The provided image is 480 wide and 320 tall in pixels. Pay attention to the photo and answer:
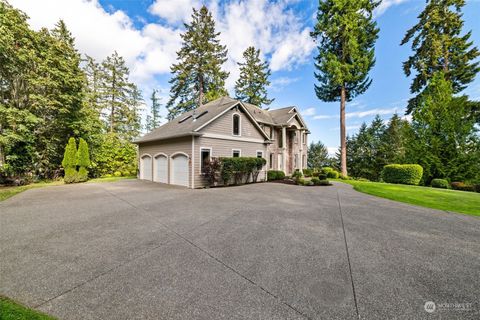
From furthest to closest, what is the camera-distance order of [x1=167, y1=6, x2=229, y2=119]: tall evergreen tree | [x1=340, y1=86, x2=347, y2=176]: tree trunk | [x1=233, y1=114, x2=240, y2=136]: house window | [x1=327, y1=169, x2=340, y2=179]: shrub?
[x1=167, y1=6, x2=229, y2=119]: tall evergreen tree, [x1=327, y1=169, x2=340, y2=179]: shrub, [x1=340, y1=86, x2=347, y2=176]: tree trunk, [x1=233, y1=114, x2=240, y2=136]: house window

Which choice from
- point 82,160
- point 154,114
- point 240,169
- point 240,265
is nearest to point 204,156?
point 240,169

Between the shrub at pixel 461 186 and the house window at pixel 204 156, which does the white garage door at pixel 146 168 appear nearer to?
the house window at pixel 204 156

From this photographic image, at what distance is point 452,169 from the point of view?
1427cm

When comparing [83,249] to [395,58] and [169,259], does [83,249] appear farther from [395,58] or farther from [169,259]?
[395,58]

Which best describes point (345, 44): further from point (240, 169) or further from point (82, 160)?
point (82, 160)

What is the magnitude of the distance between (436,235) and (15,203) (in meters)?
14.0

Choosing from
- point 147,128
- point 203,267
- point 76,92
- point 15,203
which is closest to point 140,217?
point 203,267

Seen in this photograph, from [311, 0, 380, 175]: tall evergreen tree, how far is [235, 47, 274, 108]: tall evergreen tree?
11193 millimetres

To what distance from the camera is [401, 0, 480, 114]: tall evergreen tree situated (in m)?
17.2

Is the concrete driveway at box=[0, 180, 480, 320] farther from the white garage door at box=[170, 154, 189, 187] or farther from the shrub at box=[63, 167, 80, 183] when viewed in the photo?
the shrub at box=[63, 167, 80, 183]

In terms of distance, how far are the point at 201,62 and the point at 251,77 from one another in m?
8.23

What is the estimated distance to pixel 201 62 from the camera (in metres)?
24.3

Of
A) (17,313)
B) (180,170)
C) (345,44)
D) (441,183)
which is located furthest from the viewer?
(345,44)

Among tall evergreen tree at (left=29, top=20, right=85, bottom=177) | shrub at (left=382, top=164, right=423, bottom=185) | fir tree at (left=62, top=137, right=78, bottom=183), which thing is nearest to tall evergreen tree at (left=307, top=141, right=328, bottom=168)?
shrub at (left=382, top=164, right=423, bottom=185)
